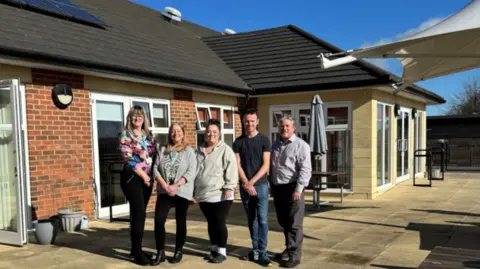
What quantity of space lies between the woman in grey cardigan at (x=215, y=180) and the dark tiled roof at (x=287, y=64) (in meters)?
5.34

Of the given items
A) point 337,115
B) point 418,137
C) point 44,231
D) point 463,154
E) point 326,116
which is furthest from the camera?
point 463,154

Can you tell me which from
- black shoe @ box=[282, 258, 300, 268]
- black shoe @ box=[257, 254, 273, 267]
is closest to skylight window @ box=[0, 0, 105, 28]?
black shoe @ box=[257, 254, 273, 267]

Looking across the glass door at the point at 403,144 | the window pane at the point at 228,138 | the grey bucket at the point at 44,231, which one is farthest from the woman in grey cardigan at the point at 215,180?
the glass door at the point at 403,144

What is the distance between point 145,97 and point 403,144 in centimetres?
766

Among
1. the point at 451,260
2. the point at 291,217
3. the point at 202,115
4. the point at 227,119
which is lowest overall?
the point at 451,260

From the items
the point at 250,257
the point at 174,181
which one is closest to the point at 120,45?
the point at 174,181

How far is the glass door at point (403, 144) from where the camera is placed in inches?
458

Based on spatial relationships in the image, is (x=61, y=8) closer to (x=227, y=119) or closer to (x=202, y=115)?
(x=202, y=115)

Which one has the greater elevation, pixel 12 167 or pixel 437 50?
pixel 437 50

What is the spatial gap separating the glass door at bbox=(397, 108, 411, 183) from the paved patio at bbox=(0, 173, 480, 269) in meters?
3.52

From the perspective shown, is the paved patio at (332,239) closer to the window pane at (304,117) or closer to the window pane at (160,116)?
the window pane at (160,116)

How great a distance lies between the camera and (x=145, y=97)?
25.7 ft

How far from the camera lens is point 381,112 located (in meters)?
10.1

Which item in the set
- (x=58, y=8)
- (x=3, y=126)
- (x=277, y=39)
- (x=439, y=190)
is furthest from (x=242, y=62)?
(x=3, y=126)
